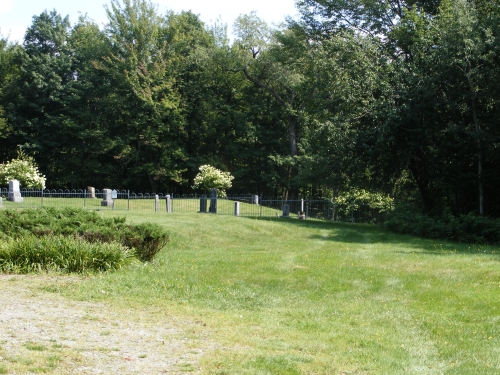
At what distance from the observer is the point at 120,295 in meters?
10.4

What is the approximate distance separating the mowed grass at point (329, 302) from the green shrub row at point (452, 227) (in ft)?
9.01

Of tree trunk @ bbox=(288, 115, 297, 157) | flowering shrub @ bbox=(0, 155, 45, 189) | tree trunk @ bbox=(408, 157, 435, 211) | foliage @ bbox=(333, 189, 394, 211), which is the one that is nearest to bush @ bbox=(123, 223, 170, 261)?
tree trunk @ bbox=(408, 157, 435, 211)

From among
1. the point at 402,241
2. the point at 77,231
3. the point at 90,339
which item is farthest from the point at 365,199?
the point at 90,339

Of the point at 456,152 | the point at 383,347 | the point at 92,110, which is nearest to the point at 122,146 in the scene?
the point at 92,110

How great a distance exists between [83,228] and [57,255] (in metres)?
1.23

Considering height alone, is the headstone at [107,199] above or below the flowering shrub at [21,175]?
below

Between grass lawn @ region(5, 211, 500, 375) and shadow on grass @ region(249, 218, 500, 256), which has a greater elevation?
shadow on grass @ region(249, 218, 500, 256)

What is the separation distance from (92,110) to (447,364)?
4716cm

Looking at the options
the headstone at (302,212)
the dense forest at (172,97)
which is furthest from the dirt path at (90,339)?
the dense forest at (172,97)

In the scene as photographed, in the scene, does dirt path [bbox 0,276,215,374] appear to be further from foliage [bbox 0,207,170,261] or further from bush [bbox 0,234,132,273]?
foliage [bbox 0,207,170,261]

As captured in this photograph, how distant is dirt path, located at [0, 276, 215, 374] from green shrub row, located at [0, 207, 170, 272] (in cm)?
341

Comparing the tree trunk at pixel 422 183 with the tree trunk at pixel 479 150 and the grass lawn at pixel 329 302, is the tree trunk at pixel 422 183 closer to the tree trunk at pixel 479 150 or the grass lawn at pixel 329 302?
the tree trunk at pixel 479 150

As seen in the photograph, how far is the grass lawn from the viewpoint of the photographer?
23.2 feet

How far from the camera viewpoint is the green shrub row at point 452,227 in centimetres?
2197
